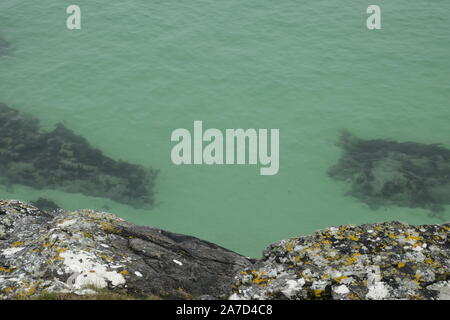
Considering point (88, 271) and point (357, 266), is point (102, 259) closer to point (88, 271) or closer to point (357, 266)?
point (88, 271)

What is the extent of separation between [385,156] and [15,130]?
20306mm

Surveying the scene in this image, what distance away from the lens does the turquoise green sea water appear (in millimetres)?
20828

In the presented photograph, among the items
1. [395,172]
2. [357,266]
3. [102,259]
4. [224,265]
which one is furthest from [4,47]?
[357,266]

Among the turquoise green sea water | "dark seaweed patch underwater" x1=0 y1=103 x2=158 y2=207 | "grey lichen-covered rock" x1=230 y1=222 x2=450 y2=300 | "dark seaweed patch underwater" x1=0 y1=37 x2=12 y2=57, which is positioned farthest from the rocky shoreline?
"dark seaweed patch underwater" x1=0 y1=37 x2=12 y2=57

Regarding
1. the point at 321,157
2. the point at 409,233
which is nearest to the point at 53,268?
the point at 409,233

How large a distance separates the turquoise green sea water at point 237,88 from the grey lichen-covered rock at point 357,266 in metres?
11.5

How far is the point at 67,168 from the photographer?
22625 millimetres

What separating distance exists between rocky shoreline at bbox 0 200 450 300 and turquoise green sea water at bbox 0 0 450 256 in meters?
11.2

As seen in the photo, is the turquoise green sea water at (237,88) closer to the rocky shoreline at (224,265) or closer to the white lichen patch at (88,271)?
the rocky shoreline at (224,265)

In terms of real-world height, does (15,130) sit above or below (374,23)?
below

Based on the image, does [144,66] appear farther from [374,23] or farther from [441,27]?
[441,27]

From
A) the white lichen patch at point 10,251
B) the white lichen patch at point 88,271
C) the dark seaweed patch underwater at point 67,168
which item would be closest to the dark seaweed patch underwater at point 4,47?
the dark seaweed patch underwater at point 67,168

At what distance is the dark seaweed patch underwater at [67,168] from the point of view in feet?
70.8

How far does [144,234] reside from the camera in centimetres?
877
